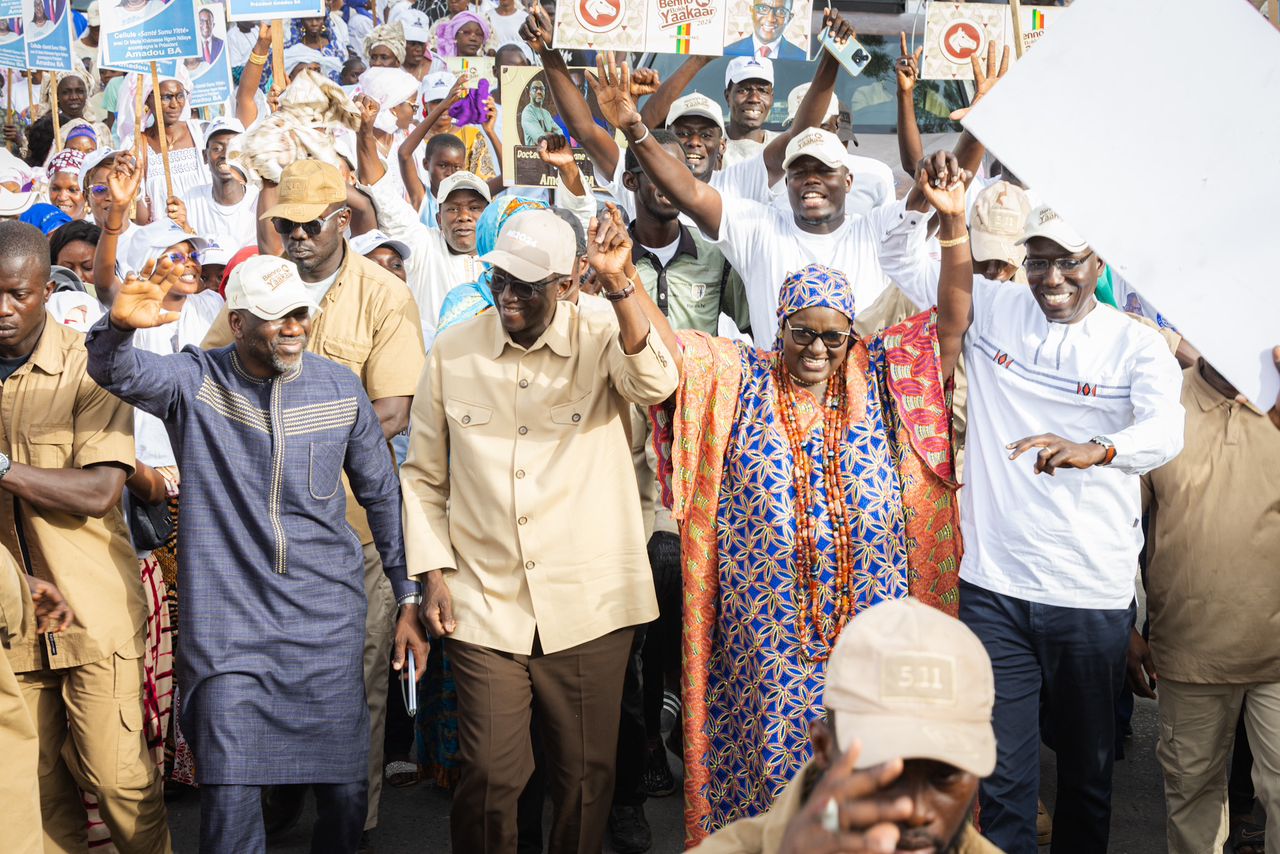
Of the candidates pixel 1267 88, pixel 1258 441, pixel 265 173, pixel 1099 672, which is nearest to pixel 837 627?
pixel 1099 672

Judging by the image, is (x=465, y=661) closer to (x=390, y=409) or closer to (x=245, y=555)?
(x=245, y=555)

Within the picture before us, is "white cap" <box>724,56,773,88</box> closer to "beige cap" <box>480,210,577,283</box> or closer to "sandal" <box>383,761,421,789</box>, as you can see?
"beige cap" <box>480,210,577,283</box>

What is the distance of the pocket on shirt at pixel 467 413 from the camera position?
A: 4.30 metres

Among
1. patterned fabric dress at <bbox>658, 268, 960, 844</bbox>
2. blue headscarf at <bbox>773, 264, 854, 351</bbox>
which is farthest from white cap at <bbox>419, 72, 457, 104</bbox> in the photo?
blue headscarf at <bbox>773, 264, 854, 351</bbox>

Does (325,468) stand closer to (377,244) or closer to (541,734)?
(541,734)

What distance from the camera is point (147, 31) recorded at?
779cm

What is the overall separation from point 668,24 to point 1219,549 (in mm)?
3337

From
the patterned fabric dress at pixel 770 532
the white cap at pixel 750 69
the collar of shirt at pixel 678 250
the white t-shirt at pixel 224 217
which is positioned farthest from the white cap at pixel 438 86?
the patterned fabric dress at pixel 770 532

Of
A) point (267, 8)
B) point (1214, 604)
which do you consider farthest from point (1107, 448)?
point (267, 8)

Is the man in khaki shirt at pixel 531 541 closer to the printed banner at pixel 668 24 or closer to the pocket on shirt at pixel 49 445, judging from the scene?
the pocket on shirt at pixel 49 445

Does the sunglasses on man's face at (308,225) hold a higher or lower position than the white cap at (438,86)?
lower

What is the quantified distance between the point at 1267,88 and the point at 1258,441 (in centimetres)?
219

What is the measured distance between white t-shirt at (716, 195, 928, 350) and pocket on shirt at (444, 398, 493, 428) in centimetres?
139

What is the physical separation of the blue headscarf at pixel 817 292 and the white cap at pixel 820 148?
3.92 feet
